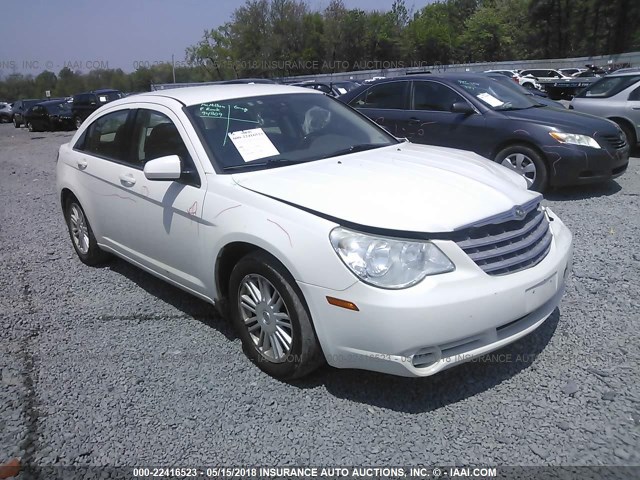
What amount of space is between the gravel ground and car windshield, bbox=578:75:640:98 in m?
6.76

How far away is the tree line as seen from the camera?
213 feet

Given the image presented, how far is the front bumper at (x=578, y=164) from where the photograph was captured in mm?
6777

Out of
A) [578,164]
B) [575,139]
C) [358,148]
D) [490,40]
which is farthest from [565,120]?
[490,40]

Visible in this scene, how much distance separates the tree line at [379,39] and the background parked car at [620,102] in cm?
5607

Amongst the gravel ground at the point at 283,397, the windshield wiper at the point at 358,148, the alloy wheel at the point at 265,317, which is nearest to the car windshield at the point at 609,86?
the gravel ground at the point at 283,397

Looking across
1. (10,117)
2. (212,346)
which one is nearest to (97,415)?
(212,346)

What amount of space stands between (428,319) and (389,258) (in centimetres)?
35

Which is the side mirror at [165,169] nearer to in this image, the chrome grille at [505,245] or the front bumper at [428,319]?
the front bumper at [428,319]

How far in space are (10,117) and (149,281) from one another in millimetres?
45337

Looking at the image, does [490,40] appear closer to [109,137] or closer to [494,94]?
[494,94]

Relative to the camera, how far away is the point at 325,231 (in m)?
2.76

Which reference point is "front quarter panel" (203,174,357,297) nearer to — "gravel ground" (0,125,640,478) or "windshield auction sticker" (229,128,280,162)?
"windshield auction sticker" (229,128,280,162)

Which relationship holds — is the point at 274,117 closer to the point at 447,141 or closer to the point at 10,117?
the point at 447,141

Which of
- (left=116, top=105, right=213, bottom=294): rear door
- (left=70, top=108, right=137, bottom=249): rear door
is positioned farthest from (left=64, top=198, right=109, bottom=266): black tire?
(left=116, top=105, right=213, bottom=294): rear door
